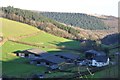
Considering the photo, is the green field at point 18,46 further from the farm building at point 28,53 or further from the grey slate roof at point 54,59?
the grey slate roof at point 54,59

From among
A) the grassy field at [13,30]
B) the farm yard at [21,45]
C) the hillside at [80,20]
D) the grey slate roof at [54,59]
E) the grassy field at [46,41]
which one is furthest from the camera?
the hillside at [80,20]

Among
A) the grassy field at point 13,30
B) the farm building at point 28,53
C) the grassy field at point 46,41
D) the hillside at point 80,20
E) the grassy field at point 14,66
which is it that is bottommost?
the grassy field at point 14,66

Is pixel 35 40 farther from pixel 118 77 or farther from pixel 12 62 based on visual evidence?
pixel 118 77

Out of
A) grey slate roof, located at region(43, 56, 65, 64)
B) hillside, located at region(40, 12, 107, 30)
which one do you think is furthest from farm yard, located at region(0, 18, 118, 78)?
hillside, located at region(40, 12, 107, 30)

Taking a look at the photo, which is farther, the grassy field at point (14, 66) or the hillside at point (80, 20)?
the hillside at point (80, 20)

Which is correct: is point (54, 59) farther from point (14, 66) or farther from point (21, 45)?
point (21, 45)

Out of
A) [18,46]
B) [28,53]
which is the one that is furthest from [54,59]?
[18,46]

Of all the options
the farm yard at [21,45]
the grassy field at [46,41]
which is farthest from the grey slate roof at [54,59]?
the grassy field at [46,41]

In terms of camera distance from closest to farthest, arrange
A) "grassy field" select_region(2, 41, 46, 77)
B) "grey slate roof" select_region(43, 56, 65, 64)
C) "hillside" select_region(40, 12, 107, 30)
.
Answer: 1. "grassy field" select_region(2, 41, 46, 77)
2. "grey slate roof" select_region(43, 56, 65, 64)
3. "hillside" select_region(40, 12, 107, 30)

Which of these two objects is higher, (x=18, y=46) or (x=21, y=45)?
(x=21, y=45)

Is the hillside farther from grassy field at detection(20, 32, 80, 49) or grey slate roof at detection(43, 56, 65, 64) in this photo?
grey slate roof at detection(43, 56, 65, 64)

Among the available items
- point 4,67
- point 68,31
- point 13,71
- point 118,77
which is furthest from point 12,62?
point 68,31
